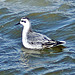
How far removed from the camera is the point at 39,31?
13.5 meters

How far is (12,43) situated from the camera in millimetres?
12469

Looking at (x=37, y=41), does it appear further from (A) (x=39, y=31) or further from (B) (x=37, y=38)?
(A) (x=39, y=31)

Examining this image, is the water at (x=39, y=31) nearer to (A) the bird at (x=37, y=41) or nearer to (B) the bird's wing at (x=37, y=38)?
(A) the bird at (x=37, y=41)

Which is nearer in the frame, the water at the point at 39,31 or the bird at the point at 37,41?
the water at the point at 39,31

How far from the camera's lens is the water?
10.1 m

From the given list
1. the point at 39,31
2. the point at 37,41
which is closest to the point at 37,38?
the point at 37,41

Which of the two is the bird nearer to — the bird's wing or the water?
the bird's wing

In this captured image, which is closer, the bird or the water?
the water

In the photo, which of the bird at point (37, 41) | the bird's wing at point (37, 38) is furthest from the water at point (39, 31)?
the bird's wing at point (37, 38)

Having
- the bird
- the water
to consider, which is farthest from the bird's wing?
the water

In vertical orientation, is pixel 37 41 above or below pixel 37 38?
below

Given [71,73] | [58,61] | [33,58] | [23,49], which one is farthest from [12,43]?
[71,73]

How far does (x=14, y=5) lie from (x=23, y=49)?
489 centimetres

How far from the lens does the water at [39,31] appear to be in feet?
33.1
